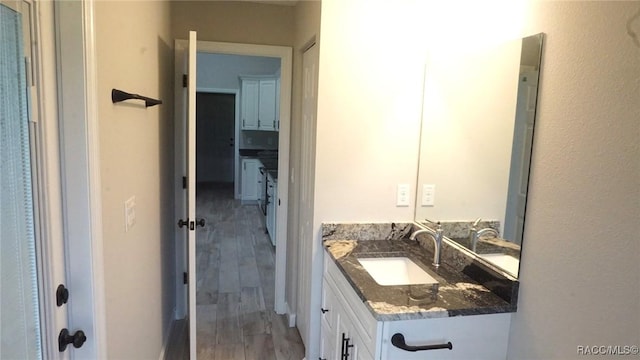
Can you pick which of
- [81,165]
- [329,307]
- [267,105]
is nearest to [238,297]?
[329,307]

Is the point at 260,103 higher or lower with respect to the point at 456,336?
higher

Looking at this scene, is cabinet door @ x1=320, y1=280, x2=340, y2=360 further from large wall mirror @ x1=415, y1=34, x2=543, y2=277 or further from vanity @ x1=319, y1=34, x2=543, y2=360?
large wall mirror @ x1=415, y1=34, x2=543, y2=277

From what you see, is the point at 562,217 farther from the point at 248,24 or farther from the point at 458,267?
the point at 248,24

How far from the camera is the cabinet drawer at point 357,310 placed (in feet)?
5.24

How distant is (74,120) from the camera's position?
120cm

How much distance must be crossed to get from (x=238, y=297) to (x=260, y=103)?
472 centimetres

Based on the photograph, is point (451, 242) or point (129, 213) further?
point (451, 242)

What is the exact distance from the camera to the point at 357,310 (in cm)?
177

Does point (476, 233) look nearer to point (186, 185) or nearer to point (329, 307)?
point (329, 307)

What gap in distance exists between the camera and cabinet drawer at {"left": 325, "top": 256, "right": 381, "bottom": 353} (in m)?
1.60

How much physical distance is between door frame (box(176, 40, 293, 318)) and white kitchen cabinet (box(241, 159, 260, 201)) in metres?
4.48

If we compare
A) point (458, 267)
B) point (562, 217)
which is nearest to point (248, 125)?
point (458, 267)

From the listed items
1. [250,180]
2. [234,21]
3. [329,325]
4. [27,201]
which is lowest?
[329,325]

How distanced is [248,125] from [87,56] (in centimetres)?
665
